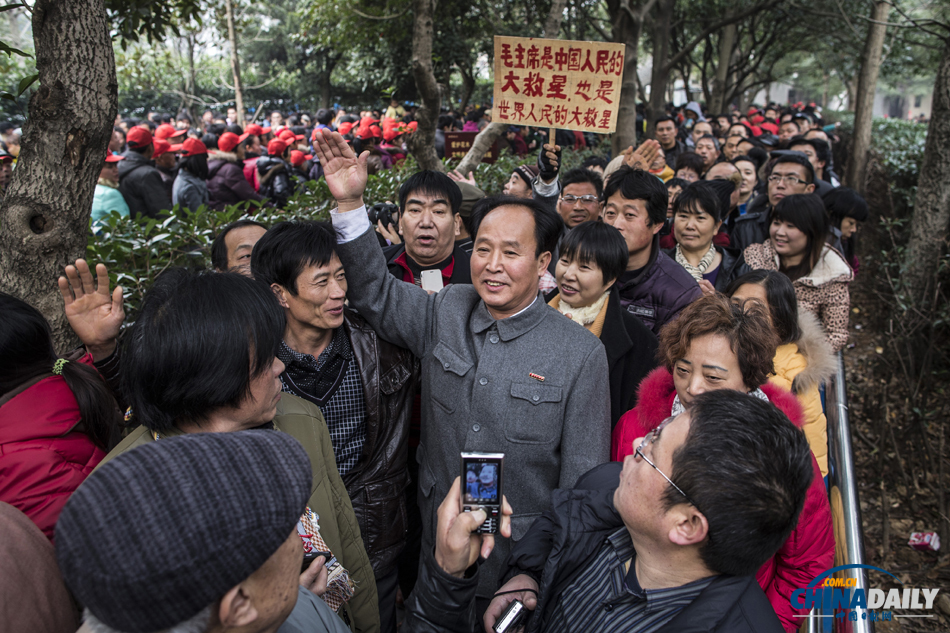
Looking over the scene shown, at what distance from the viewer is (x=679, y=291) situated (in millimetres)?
2986

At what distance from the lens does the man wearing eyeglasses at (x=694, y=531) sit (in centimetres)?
126

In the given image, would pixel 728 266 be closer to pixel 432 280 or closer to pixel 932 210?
pixel 432 280

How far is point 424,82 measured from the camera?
15.2 feet

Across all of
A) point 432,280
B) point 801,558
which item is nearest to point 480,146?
point 432,280

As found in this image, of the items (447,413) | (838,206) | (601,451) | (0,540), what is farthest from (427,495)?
(838,206)

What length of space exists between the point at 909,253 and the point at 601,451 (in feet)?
17.0

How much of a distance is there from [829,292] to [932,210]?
2964 mm

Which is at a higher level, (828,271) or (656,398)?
(828,271)

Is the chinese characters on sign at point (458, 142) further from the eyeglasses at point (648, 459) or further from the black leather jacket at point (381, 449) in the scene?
the eyeglasses at point (648, 459)

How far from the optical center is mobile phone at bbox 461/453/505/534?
4.46 ft

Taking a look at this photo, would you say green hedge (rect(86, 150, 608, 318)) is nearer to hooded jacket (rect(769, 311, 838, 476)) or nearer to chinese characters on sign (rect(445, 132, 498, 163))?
hooded jacket (rect(769, 311, 838, 476))

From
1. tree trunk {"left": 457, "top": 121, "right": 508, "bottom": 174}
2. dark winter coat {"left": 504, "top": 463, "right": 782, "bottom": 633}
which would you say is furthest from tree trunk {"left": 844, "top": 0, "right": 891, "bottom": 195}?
dark winter coat {"left": 504, "top": 463, "right": 782, "bottom": 633}

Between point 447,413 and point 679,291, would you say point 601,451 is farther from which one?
point 679,291

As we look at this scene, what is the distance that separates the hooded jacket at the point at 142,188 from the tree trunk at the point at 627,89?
230 inches
